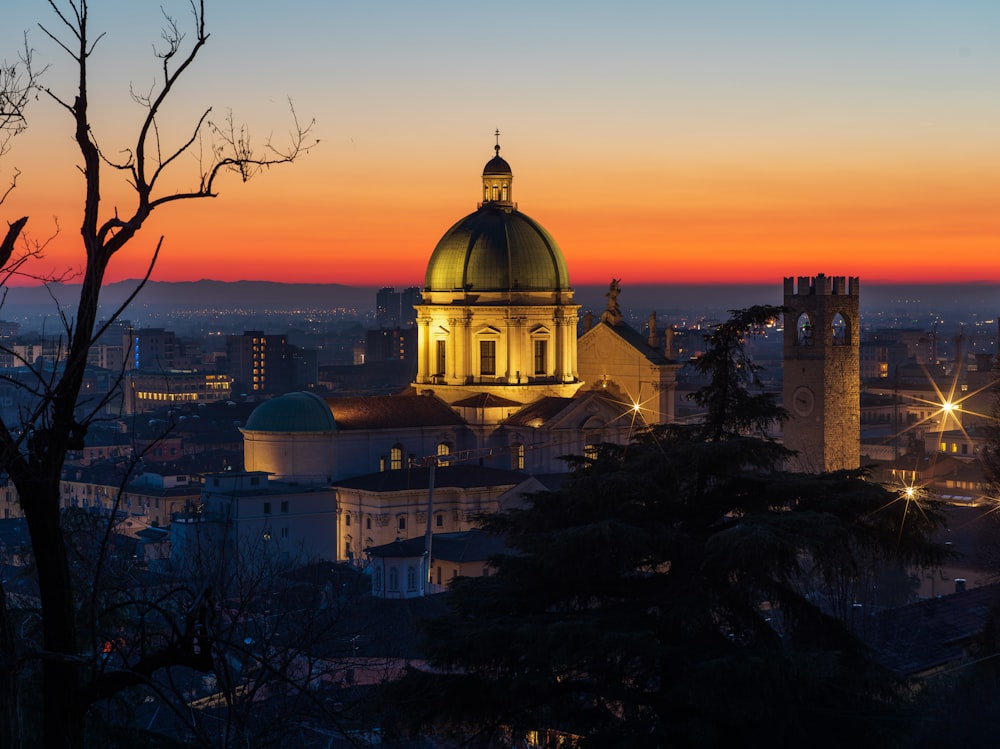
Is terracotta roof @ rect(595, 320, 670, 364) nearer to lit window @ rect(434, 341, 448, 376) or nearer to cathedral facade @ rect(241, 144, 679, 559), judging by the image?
cathedral facade @ rect(241, 144, 679, 559)

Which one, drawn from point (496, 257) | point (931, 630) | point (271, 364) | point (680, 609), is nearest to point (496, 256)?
point (496, 257)

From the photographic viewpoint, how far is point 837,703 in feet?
60.2

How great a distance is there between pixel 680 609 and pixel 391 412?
47648 millimetres

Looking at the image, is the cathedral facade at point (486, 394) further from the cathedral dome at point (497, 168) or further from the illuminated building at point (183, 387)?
the illuminated building at point (183, 387)

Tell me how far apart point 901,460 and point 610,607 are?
69.8 meters

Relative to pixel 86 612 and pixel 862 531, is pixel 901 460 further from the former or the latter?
pixel 86 612

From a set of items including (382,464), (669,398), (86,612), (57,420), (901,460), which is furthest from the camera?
(901,460)

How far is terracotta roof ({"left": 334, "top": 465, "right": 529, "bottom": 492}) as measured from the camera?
6094 cm

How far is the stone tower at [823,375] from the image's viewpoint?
68.6 m

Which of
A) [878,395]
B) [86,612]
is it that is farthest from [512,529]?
[878,395]

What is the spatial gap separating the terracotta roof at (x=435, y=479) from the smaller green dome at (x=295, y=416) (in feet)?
7.75

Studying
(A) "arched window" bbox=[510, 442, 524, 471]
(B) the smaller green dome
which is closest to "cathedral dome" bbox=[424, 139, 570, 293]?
(A) "arched window" bbox=[510, 442, 524, 471]

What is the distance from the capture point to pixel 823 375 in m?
69.3

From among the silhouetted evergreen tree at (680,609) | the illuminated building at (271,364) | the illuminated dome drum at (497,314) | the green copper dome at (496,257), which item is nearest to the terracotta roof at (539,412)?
the illuminated dome drum at (497,314)
